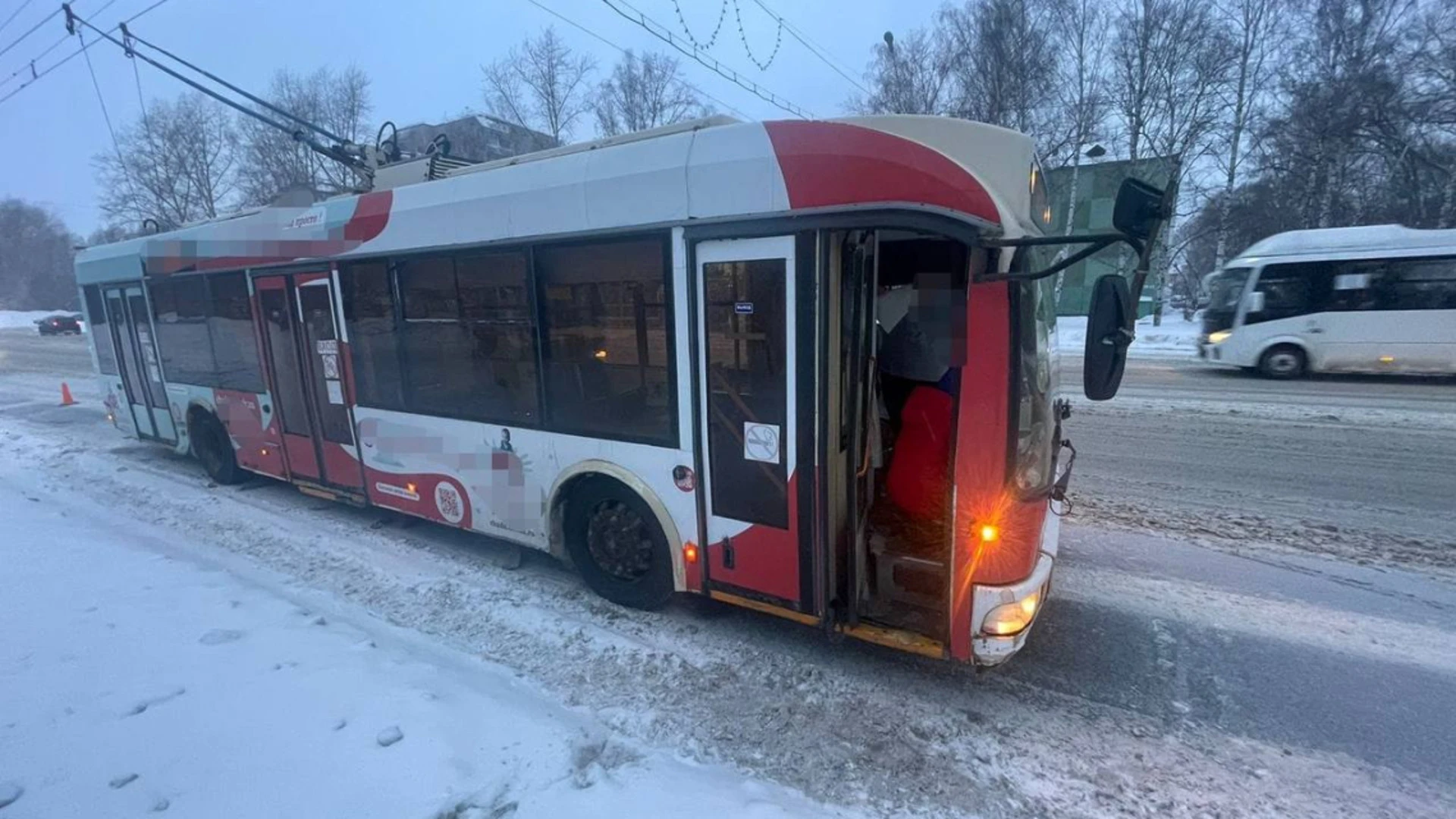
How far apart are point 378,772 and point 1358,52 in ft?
121

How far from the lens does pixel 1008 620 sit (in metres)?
3.18

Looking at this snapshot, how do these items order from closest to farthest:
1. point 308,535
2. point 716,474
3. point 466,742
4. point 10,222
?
point 466,742 < point 716,474 < point 308,535 < point 10,222

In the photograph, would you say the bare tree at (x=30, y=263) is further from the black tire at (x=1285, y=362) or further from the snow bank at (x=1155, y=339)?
the black tire at (x=1285, y=362)

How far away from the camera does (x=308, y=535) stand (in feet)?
19.5

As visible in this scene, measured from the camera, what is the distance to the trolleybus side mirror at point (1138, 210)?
2484 mm

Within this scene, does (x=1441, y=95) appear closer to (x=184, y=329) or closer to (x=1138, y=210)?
(x=1138, y=210)

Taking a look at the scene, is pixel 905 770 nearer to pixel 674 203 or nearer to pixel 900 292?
pixel 900 292

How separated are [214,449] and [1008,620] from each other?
875 centimetres

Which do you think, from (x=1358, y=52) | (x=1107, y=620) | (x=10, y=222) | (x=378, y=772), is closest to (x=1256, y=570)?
(x=1107, y=620)

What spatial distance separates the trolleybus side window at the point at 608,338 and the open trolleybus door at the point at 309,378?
2.61 meters

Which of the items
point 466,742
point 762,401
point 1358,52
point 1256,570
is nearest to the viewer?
point 466,742

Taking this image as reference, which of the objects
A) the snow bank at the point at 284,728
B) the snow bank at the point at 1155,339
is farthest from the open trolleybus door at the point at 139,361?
the snow bank at the point at 1155,339

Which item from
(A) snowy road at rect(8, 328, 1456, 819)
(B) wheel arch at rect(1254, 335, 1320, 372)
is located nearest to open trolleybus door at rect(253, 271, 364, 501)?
(A) snowy road at rect(8, 328, 1456, 819)

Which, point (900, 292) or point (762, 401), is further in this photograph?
point (900, 292)
